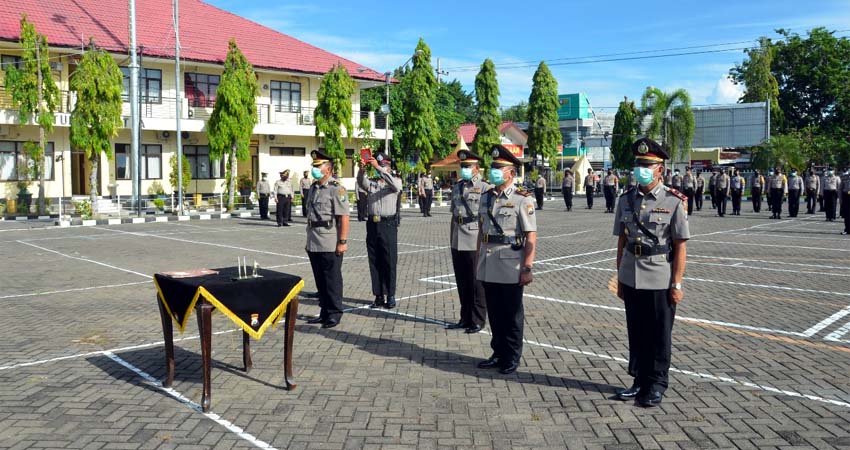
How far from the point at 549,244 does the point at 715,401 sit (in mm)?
12174

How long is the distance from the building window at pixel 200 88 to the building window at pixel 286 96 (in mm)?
3250

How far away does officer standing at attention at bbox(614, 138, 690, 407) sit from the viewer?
18.7 ft

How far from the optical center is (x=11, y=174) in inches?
1254

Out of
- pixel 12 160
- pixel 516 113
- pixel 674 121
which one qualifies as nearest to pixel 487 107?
pixel 674 121

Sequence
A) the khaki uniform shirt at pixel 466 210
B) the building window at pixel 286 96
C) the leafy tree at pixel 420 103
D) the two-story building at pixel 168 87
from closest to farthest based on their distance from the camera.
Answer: the khaki uniform shirt at pixel 466 210 < the two-story building at pixel 168 87 < the building window at pixel 286 96 < the leafy tree at pixel 420 103

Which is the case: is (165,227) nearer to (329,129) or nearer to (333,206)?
(329,129)

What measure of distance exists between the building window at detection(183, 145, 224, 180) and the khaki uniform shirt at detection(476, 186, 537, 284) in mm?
31777

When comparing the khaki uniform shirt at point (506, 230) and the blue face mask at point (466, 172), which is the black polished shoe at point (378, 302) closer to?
the blue face mask at point (466, 172)

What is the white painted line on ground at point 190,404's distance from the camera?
5.05m

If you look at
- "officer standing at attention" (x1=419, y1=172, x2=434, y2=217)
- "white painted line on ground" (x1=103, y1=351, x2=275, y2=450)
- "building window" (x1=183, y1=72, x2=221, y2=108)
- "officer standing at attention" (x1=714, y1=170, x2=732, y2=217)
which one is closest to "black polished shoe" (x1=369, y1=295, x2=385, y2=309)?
"white painted line on ground" (x1=103, y1=351, x2=275, y2=450)

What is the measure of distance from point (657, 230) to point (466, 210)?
119 inches

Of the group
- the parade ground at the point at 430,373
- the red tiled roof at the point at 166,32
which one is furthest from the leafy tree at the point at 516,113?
the parade ground at the point at 430,373

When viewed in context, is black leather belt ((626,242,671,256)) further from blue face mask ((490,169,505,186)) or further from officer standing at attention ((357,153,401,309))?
officer standing at attention ((357,153,401,309))

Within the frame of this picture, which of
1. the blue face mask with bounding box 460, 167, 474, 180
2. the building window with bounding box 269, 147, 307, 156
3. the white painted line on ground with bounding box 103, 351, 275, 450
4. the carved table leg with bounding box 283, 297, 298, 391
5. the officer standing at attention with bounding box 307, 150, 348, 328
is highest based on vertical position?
the building window with bounding box 269, 147, 307, 156
